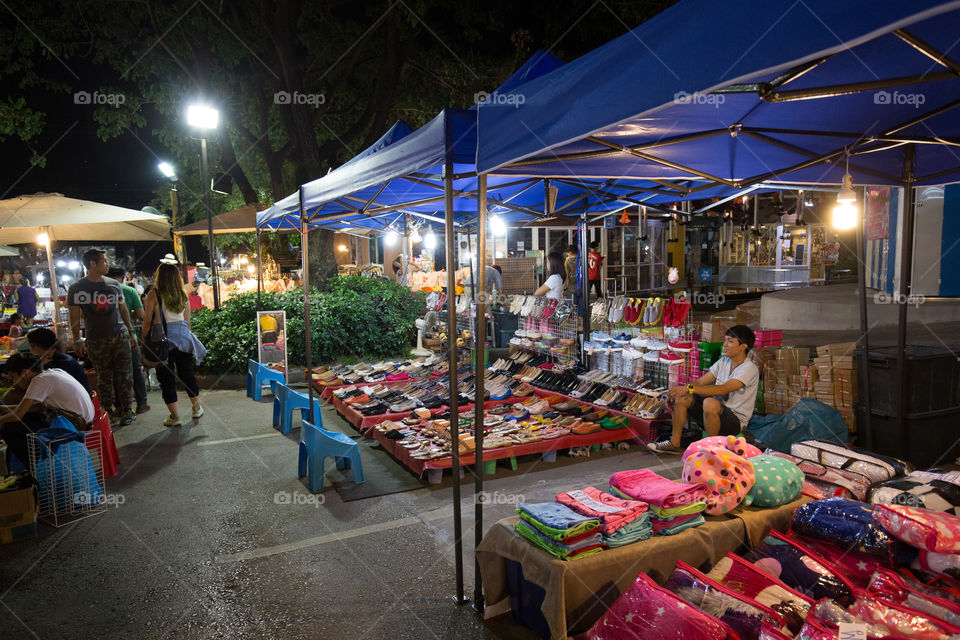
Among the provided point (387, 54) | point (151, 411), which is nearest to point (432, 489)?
point (151, 411)

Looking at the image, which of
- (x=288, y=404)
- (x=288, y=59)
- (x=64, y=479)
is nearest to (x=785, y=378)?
(x=288, y=404)

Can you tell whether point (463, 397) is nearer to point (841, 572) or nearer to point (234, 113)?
point (841, 572)

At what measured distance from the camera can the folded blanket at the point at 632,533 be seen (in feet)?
9.73

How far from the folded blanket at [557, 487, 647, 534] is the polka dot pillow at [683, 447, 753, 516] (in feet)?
1.43

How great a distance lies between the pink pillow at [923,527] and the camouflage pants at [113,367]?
871 centimetres

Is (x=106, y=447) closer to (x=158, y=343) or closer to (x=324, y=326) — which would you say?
(x=158, y=343)

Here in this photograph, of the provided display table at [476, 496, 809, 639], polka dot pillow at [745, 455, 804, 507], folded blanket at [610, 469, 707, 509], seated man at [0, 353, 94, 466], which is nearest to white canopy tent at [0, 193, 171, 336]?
seated man at [0, 353, 94, 466]

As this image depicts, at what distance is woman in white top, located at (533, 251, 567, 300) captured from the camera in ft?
31.2

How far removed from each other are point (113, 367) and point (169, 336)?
3.32ft

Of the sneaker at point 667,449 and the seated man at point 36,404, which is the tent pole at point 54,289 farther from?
the sneaker at point 667,449

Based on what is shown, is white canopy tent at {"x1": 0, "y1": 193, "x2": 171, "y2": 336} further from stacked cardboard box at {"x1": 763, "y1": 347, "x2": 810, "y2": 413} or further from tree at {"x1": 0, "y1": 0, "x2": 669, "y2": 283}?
stacked cardboard box at {"x1": 763, "y1": 347, "x2": 810, "y2": 413}

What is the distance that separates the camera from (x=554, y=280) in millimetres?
9500

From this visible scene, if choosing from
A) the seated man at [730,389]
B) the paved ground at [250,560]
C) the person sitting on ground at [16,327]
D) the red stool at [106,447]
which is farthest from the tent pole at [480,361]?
the person sitting on ground at [16,327]

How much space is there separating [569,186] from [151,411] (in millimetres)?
7204
